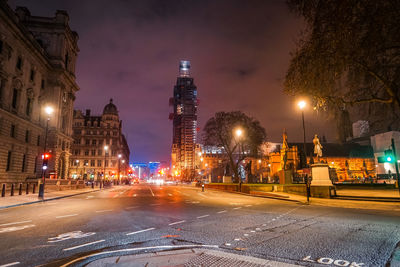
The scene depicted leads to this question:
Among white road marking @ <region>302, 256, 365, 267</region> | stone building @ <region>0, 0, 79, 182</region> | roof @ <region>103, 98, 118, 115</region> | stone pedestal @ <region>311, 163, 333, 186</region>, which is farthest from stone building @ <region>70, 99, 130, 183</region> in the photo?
white road marking @ <region>302, 256, 365, 267</region>

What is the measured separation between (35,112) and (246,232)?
4654cm

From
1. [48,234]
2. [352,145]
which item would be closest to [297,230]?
[48,234]

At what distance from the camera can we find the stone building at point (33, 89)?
1291 inches

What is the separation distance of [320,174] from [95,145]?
94965 mm

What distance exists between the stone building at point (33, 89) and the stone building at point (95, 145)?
43.6 m

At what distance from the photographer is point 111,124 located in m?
104

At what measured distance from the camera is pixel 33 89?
41.2 m

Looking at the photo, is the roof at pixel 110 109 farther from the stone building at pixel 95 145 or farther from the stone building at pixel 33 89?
the stone building at pixel 33 89

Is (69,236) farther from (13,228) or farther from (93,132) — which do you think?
(93,132)

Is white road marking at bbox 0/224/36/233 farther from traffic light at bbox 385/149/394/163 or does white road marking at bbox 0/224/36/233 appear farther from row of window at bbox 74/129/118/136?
row of window at bbox 74/129/118/136

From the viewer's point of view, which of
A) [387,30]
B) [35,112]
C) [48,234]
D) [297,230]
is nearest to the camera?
[48,234]

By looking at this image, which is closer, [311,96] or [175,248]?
[175,248]

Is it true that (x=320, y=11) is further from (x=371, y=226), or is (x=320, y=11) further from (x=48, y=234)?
(x=48, y=234)

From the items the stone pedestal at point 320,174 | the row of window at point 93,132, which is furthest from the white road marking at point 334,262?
the row of window at point 93,132
